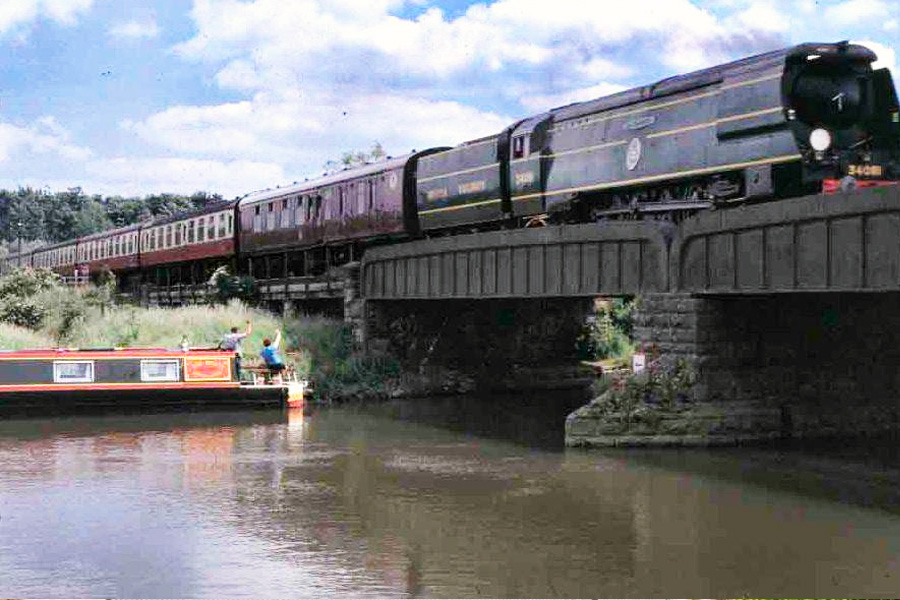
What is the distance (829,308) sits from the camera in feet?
70.8

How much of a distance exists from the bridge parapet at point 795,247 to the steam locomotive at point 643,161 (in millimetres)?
787

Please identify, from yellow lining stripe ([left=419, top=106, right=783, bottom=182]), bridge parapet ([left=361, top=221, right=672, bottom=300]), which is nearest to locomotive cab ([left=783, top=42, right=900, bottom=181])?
yellow lining stripe ([left=419, top=106, right=783, bottom=182])

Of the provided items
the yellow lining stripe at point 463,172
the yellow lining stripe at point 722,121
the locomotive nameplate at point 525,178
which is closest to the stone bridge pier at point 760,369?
the yellow lining stripe at point 722,121

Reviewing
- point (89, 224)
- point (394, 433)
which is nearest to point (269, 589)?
point (394, 433)

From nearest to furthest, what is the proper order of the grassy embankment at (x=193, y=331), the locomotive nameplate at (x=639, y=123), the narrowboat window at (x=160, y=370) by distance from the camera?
the locomotive nameplate at (x=639, y=123), the narrowboat window at (x=160, y=370), the grassy embankment at (x=193, y=331)

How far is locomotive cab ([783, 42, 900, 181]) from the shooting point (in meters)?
18.0

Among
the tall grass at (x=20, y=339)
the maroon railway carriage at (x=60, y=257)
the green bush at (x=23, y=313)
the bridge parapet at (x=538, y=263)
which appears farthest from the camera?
the maroon railway carriage at (x=60, y=257)

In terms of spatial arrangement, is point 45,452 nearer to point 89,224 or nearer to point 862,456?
point 862,456

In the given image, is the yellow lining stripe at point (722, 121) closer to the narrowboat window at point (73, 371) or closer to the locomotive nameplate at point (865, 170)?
the locomotive nameplate at point (865, 170)

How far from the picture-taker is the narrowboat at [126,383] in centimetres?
2700

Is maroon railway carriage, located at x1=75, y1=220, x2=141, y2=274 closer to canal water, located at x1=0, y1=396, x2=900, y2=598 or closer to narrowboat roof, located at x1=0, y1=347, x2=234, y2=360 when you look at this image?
narrowboat roof, located at x1=0, y1=347, x2=234, y2=360

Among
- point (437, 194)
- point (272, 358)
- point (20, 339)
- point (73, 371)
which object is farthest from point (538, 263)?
point (20, 339)

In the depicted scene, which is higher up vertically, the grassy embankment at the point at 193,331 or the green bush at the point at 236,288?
the green bush at the point at 236,288

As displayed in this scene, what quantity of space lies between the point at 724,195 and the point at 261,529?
1017cm
